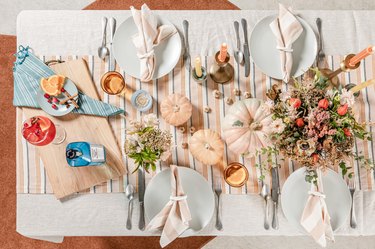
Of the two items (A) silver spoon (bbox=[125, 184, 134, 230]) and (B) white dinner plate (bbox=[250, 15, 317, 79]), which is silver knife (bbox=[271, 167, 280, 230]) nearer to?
(B) white dinner plate (bbox=[250, 15, 317, 79])

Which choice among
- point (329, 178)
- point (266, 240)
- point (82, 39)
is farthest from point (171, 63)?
point (266, 240)

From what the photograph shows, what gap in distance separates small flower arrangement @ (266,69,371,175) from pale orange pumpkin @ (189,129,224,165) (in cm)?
29

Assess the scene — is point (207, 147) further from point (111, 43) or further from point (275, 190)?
point (111, 43)

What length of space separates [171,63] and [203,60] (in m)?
0.15

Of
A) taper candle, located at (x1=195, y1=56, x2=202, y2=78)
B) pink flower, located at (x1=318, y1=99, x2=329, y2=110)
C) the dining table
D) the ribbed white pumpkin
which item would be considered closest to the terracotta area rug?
the dining table

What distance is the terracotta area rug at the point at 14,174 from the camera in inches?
95.1

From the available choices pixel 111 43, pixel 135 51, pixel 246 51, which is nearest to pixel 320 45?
pixel 246 51

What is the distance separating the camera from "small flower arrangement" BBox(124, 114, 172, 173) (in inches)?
51.3

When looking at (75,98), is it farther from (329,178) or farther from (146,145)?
(329,178)

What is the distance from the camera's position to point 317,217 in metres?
1.43

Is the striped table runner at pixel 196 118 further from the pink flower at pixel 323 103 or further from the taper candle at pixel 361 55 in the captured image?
the pink flower at pixel 323 103

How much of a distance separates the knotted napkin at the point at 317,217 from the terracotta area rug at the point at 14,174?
1.12 meters

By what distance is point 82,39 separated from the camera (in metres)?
1.64

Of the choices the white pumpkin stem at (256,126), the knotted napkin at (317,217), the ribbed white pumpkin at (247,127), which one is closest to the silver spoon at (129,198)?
the ribbed white pumpkin at (247,127)
